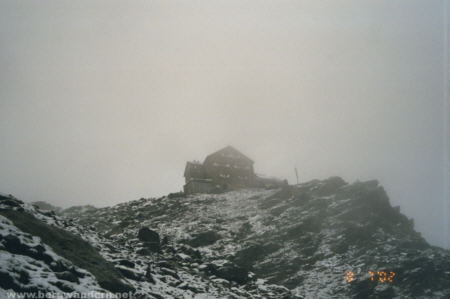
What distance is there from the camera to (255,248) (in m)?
28.1

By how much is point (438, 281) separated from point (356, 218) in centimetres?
1025

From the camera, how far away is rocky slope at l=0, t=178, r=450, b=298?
1366 centimetres

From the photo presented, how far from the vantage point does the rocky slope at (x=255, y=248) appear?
→ 13.7 metres

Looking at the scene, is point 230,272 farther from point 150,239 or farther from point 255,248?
point 255,248

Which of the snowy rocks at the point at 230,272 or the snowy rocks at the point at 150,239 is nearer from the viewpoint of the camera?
the snowy rocks at the point at 230,272

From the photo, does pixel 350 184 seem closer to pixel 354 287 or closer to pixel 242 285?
pixel 354 287

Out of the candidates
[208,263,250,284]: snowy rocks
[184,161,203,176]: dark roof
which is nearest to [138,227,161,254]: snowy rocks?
[208,263,250,284]: snowy rocks

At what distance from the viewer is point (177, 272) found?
671 inches
